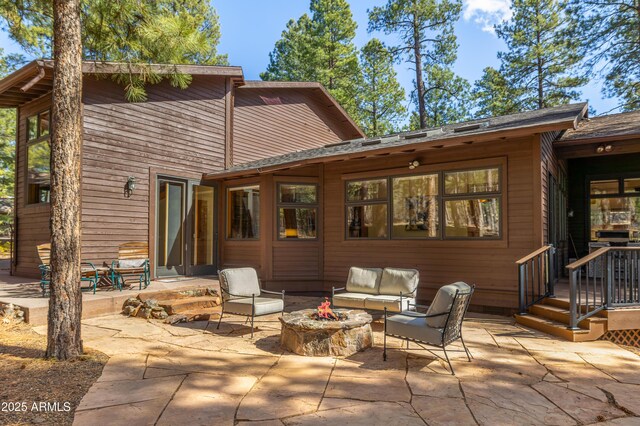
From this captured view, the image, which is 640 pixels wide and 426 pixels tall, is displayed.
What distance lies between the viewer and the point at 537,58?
18.4m

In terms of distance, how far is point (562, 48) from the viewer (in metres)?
17.6

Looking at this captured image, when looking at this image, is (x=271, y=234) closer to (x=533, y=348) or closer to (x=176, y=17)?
(x=176, y=17)

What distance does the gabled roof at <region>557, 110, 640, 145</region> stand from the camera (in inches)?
307

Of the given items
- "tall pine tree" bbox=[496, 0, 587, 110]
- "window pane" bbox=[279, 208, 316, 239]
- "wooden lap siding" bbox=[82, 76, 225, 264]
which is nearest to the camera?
"wooden lap siding" bbox=[82, 76, 225, 264]

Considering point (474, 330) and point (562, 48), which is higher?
point (562, 48)

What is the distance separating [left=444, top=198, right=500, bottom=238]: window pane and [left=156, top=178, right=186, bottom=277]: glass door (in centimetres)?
579

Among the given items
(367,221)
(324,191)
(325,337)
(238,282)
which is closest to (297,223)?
(324,191)

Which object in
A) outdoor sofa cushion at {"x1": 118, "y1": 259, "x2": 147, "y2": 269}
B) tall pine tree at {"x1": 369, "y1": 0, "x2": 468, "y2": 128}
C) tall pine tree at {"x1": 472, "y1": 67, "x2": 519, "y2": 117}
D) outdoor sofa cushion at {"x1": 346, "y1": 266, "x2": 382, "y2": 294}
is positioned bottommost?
outdoor sofa cushion at {"x1": 346, "y1": 266, "x2": 382, "y2": 294}

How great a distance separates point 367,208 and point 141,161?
490cm

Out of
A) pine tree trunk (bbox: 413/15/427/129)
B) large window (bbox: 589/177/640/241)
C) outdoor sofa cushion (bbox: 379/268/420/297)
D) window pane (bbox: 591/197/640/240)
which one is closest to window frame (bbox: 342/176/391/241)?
outdoor sofa cushion (bbox: 379/268/420/297)

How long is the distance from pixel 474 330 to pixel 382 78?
60.9ft

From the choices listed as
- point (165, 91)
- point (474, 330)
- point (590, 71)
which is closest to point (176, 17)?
point (165, 91)

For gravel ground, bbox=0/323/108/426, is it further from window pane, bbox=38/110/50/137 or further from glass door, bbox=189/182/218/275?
window pane, bbox=38/110/50/137

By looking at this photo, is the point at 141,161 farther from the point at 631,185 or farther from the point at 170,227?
the point at 631,185
